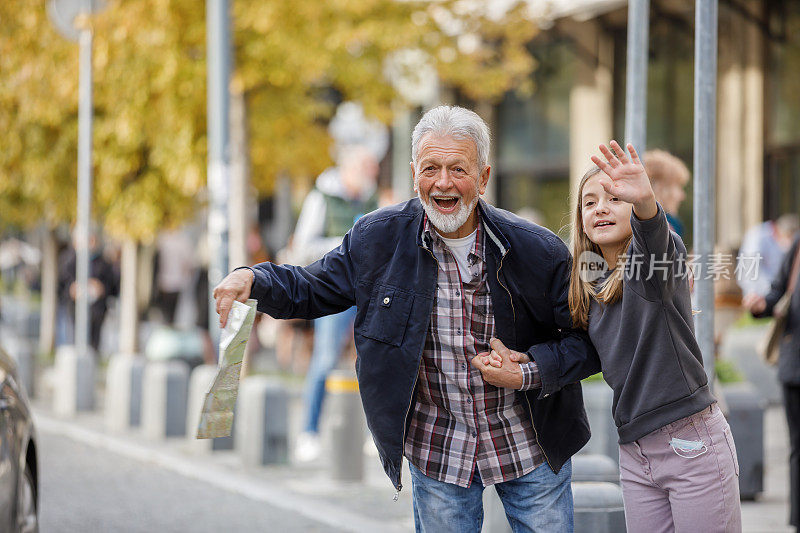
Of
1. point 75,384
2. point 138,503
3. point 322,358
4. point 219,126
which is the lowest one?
point 138,503

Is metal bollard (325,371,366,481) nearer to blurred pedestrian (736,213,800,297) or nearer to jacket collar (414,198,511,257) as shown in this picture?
jacket collar (414,198,511,257)

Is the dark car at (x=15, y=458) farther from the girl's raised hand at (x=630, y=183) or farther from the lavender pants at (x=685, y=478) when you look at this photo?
the girl's raised hand at (x=630, y=183)

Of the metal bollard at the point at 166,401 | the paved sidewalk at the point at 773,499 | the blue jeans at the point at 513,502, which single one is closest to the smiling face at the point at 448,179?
the blue jeans at the point at 513,502

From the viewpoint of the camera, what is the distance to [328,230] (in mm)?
9414

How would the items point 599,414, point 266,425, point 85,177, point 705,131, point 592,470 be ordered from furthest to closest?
point 85,177, point 266,425, point 599,414, point 592,470, point 705,131

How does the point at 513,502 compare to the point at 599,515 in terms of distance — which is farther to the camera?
the point at 599,515

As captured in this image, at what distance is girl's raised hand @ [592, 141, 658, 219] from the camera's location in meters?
3.51

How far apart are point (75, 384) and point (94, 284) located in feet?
16.4

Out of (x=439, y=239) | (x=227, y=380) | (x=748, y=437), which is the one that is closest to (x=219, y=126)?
(x=748, y=437)

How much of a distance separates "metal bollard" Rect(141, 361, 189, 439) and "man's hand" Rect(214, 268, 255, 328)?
6793 mm

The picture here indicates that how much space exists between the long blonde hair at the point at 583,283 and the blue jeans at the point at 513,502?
1.60ft

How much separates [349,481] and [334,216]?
6.59 feet

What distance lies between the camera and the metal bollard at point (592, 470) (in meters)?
5.39

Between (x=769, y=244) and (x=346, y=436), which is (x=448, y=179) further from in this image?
(x=769, y=244)
